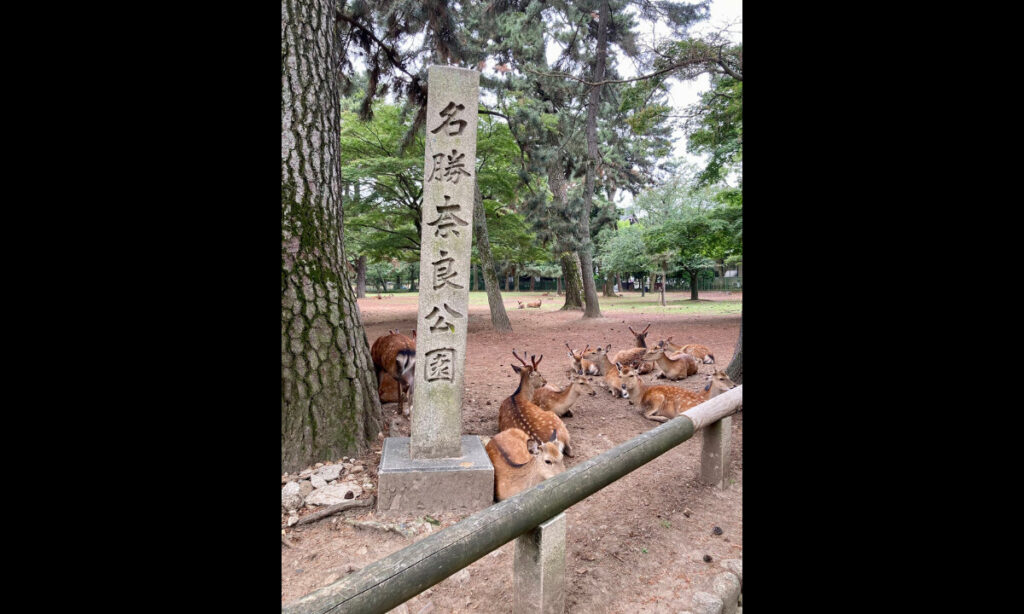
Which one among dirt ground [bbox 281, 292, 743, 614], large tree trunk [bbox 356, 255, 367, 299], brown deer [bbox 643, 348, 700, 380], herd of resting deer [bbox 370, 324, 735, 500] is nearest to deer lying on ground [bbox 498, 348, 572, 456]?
herd of resting deer [bbox 370, 324, 735, 500]

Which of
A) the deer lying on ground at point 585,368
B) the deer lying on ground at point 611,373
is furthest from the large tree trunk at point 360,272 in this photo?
the deer lying on ground at point 611,373

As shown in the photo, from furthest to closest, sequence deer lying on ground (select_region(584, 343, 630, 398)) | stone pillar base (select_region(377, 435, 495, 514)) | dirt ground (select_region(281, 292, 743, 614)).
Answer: deer lying on ground (select_region(584, 343, 630, 398)) < stone pillar base (select_region(377, 435, 495, 514)) < dirt ground (select_region(281, 292, 743, 614))

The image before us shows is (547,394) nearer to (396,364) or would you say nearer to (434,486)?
(396,364)

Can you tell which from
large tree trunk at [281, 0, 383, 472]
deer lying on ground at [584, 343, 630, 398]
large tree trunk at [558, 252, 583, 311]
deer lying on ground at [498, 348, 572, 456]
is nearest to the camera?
large tree trunk at [281, 0, 383, 472]

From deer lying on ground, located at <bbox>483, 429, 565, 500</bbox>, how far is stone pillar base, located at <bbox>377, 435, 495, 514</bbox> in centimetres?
7

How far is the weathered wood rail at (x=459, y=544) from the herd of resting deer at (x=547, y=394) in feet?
2.86

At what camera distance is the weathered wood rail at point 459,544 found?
131 cm

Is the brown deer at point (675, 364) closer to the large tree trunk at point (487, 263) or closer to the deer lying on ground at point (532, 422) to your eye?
the deer lying on ground at point (532, 422)

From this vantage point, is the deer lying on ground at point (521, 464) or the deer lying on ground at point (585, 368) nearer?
the deer lying on ground at point (521, 464)

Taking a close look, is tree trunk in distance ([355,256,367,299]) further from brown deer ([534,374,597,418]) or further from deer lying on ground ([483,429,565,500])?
deer lying on ground ([483,429,565,500])

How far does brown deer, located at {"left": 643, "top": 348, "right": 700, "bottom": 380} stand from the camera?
5.93m
